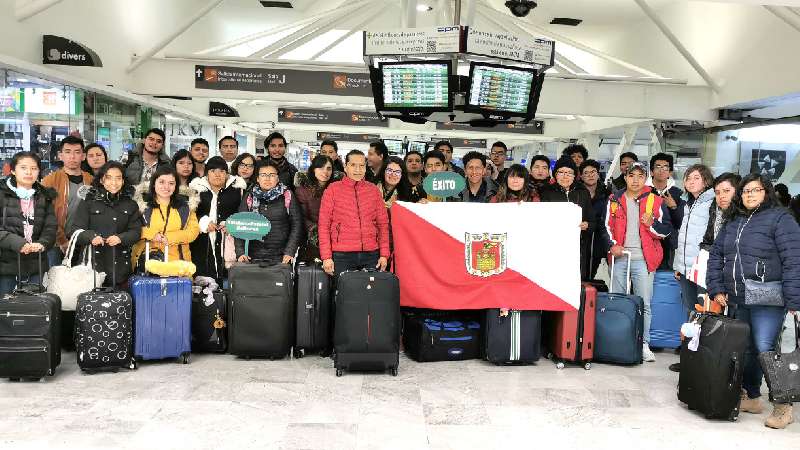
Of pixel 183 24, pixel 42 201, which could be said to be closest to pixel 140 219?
pixel 42 201

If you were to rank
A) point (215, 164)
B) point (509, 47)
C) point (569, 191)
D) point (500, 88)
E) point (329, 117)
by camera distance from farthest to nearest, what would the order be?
1. point (329, 117)
2. point (500, 88)
3. point (509, 47)
4. point (569, 191)
5. point (215, 164)

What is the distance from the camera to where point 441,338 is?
5.88m

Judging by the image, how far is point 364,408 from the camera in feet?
15.0

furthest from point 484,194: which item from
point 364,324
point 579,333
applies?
point 364,324

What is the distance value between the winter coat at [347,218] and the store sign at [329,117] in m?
11.9

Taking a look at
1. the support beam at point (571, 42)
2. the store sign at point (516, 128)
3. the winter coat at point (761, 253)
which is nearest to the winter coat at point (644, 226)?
the winter coat at point (761, 253)

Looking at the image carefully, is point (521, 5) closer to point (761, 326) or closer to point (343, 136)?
point (761, 326)

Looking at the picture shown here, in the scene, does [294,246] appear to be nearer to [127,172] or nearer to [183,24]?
[127,172]

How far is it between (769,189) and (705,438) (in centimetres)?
175

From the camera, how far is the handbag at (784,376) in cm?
437

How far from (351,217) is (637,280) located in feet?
9.14

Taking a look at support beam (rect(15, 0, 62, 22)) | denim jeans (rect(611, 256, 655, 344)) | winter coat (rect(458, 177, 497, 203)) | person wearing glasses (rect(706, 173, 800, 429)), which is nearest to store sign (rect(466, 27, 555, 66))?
winter coat (rect(458, 177, 497, 203))

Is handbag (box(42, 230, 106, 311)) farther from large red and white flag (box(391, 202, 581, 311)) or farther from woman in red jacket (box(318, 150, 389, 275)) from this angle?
large red and white flag (box(391, 202, 581, 311))

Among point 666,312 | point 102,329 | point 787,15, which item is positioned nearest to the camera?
point 102,329
